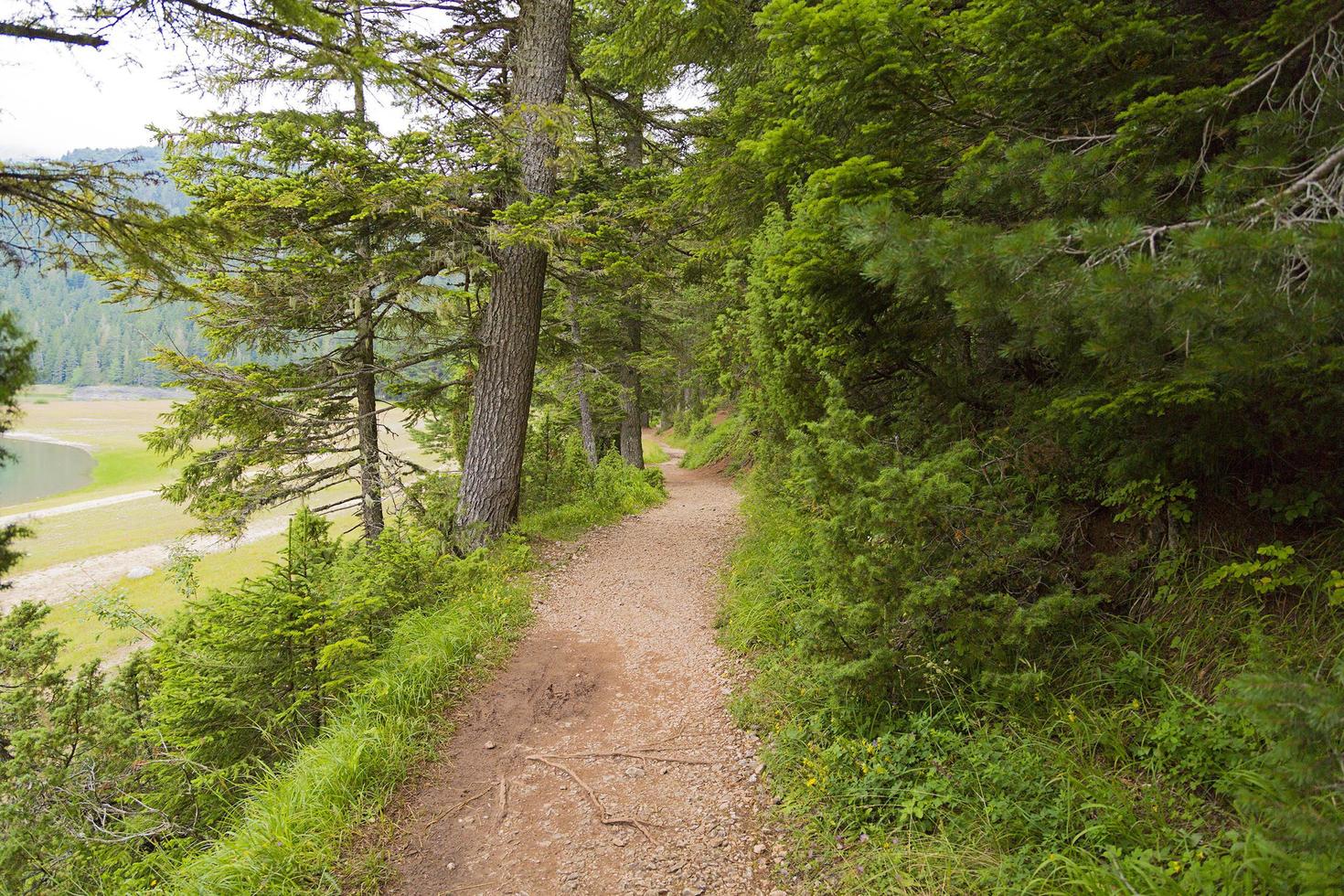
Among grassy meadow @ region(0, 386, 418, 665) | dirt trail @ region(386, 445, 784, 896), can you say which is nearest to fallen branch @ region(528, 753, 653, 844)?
dirt trail @ region(386, 445, 784, 896)

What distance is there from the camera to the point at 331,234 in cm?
830

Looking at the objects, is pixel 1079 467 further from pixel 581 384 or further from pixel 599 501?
pixel 581 384

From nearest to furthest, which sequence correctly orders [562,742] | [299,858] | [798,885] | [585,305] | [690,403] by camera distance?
1. [798,885]
2. [299,858]
3. [562,742]
4. [585,305]
5. [690,403]

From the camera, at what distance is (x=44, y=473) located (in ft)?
142

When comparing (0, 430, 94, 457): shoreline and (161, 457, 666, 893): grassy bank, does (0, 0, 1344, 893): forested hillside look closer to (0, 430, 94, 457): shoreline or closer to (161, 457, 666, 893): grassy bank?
(161, 457, 666, 893): grassy bank

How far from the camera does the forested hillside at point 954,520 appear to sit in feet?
7.51

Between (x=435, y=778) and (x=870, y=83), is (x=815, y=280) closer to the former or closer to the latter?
(x=870, y=83)

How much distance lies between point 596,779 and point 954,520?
2.75 m

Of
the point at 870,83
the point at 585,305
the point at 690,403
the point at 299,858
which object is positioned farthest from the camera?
the point at 690,403

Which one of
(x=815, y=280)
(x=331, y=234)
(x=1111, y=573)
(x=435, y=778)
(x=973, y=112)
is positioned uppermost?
(x=331, y=234)

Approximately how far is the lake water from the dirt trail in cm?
3982

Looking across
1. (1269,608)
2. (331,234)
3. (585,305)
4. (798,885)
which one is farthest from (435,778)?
(585,305)

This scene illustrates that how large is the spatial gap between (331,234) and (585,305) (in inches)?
212

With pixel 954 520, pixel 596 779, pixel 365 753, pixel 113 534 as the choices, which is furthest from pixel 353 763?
pixel 113 534
